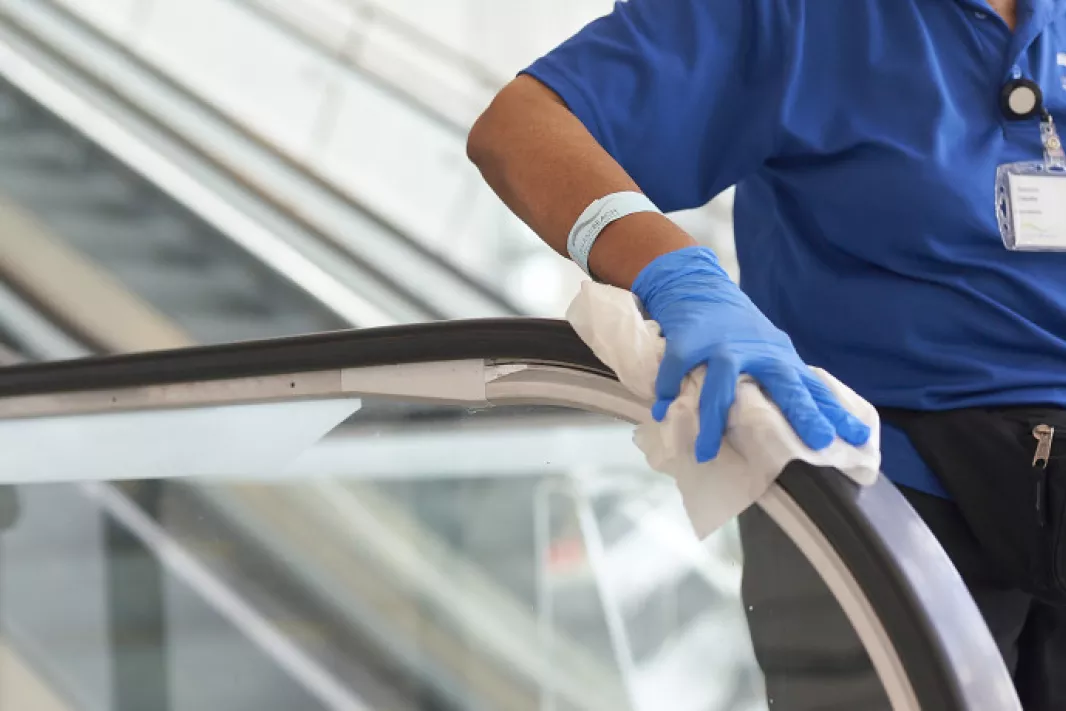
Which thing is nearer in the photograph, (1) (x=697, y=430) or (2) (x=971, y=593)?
(1) (x=697, y=430)

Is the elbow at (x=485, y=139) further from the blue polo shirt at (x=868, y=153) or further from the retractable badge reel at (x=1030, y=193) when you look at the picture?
the retractable badge reel at (x=1030, y=193)

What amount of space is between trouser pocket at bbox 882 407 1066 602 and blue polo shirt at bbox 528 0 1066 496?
0.10 feet

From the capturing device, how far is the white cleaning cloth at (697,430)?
894 millimetres

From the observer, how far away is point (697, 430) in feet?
3.04

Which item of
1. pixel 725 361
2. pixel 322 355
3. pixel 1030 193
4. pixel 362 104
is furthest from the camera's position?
pixel 362 104

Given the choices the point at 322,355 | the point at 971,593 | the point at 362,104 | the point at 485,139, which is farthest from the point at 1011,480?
the point at 362,104

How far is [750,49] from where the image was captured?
1.41m

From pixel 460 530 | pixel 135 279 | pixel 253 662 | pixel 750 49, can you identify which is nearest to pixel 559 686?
pixel 460 530

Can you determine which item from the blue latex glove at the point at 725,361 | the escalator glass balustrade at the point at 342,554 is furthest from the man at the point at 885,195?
the escalator glass balustrade at the point at 342,554

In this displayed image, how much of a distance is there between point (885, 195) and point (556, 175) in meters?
0.38

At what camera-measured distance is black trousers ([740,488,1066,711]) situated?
47.6 inches

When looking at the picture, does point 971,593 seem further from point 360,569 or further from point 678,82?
point 360,569

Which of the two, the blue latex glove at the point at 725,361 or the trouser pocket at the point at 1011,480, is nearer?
the blue latex glove at the point at 725,361

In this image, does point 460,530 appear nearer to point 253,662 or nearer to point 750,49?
point 253,662
